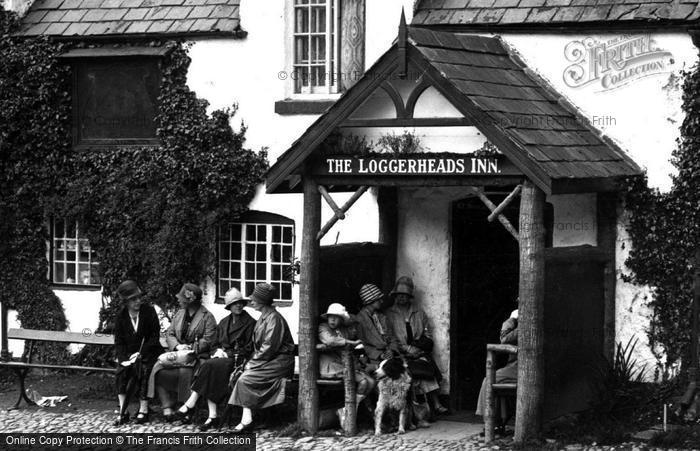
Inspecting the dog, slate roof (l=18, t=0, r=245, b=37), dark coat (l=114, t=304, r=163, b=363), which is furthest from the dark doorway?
slate roof (l=18, t=0, r=245, b=37)

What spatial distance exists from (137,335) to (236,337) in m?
1.15

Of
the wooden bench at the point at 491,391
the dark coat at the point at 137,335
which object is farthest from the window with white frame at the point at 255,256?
the wooden bench at the point at 491,391

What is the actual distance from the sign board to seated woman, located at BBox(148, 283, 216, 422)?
2469 millimetres

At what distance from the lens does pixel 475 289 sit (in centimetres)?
1623

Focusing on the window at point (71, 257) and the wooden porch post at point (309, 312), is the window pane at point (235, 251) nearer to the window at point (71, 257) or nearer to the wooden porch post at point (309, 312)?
the window at point (71, 257)

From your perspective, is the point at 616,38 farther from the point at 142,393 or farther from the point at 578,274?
the point at 142,393

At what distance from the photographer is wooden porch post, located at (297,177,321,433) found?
48.3 ft

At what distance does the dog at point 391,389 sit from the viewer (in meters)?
14.4

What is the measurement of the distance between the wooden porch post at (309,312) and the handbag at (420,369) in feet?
3.66

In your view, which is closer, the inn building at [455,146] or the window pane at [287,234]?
the inn building at [455,146]

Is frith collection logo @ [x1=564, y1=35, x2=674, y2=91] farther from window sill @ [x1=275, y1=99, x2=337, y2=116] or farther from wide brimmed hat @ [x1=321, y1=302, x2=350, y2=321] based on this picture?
wide brimmed hat @ [x1=321, y1=302, x2=350, y2=321]

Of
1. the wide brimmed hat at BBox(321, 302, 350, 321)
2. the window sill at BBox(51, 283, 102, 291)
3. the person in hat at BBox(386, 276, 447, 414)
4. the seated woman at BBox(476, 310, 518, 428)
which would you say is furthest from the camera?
the window sill at BBox(51, 283, 102, 291)

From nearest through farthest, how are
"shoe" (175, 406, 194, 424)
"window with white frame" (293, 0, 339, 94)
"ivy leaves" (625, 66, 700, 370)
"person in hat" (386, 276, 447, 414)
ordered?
"ivy leaves" (625, 66, 700, 370)
"person in hat" (386, 276, 447, 414)
"shoe" (175, 406, 194, 424)
"window with white frame" (293, 0, 339, 94)

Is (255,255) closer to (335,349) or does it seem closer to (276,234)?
(276,234)
